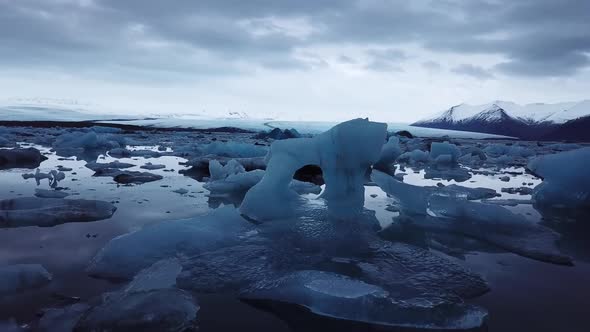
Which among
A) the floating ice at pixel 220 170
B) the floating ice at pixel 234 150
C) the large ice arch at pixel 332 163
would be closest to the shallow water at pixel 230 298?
the large ice arch at pixel 332 163

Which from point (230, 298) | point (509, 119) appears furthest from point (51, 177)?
point (509, 119)

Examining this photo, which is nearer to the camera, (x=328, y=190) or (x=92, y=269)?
(x=92, y=269)

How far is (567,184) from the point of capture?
523 cm

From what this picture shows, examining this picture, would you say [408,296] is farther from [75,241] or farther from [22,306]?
[75,241]

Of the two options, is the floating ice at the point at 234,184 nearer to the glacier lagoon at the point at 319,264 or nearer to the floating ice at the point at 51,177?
the glacier lagoon at the point at 319,264

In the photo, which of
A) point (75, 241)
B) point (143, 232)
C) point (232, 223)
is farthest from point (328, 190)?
point (75, 241)

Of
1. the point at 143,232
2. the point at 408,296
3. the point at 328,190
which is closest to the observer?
the point at 408,296

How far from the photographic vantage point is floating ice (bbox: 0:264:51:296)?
6.91 feet

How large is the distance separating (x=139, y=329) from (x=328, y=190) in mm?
3605

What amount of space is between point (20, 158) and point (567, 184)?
10.7 metres

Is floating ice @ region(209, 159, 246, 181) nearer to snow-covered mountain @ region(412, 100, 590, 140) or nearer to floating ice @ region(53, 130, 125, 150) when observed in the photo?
floating ice @ region(53, 130, 125, 150)

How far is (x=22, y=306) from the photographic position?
193cm

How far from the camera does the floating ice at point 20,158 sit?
8393 mm

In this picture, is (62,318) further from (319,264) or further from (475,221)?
(475,221)
